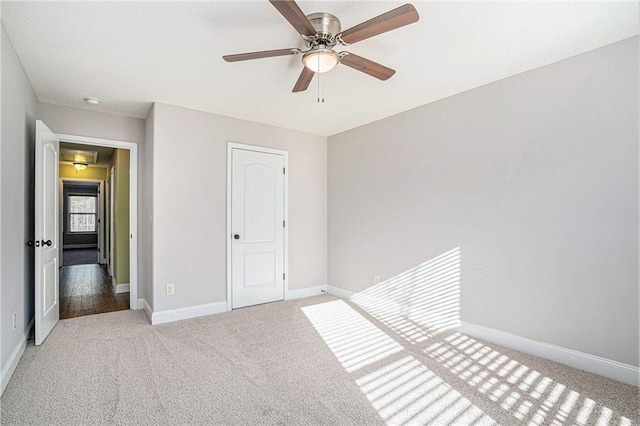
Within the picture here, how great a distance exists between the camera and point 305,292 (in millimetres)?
4703

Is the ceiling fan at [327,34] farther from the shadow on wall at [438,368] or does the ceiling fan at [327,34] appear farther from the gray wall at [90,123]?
the gray wall at [90,123]

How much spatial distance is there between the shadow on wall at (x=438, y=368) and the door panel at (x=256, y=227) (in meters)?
0.74

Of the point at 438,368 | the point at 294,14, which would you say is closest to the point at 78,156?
the point at 294,14

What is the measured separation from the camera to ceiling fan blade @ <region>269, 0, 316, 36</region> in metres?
1.58

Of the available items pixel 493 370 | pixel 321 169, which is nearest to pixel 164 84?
pixel 321 169

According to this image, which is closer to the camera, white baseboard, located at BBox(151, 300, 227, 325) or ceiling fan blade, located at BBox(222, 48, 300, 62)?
ceiling fan blade, located at BBox(222, 48, 300, 62)

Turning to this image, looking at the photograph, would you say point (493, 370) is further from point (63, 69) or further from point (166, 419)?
point (63, 69)

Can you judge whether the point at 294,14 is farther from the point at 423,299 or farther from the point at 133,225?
the point at 133,225

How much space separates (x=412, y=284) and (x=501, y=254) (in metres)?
1.05

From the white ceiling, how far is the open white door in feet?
1.89

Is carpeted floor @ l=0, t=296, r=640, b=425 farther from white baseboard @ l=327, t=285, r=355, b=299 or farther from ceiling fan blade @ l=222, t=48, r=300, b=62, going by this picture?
ceiling fan blade @ l=222, t=48, r=300, b=62

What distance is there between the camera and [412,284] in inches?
146

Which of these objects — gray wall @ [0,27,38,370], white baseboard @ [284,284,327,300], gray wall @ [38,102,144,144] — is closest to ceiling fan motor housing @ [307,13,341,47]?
gray wall @ [0,27,38,370]

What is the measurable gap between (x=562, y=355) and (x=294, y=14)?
9.96ft
